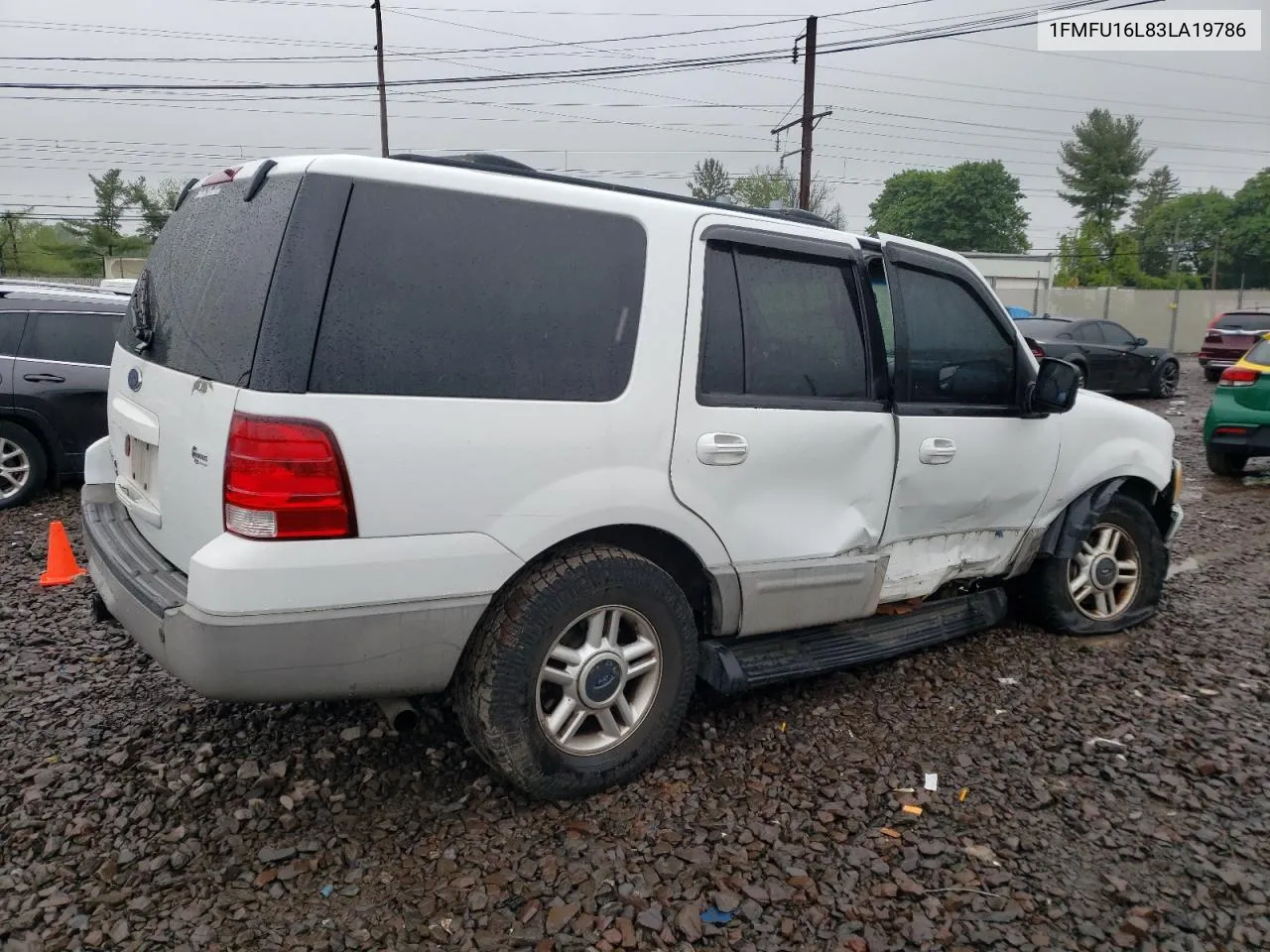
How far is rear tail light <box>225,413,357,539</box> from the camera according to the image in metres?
2.38

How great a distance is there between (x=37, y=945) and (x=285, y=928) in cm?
59

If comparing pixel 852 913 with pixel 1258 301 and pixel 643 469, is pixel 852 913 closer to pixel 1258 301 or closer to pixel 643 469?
pixel 643 469

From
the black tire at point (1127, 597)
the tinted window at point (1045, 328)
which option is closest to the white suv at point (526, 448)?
the black tire at point (1127, 597)

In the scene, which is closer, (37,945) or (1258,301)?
(37,945)

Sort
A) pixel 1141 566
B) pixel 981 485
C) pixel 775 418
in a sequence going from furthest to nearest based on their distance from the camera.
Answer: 1. pixel 1141 566
2. pixel 981 485
3. pixel 775 418

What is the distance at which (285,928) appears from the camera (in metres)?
2.41

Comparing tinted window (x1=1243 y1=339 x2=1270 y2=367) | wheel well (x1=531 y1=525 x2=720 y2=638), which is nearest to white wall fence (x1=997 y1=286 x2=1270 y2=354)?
tinted window (x1=1243 y1=339 x2=1270 y2=367)

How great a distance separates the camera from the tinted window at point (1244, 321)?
66.1ft

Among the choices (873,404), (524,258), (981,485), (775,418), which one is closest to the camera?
(524,258)

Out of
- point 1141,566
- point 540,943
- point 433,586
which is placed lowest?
point 540,943

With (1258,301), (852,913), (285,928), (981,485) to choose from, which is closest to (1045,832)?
(852,913)

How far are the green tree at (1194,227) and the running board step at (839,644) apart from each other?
81.0m

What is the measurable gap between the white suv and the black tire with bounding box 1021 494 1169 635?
814 millimetres

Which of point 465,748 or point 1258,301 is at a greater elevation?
point 1258,301
